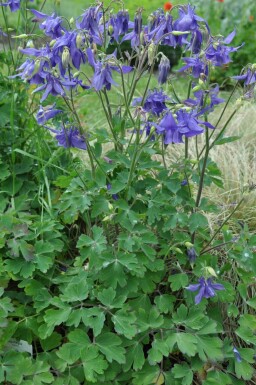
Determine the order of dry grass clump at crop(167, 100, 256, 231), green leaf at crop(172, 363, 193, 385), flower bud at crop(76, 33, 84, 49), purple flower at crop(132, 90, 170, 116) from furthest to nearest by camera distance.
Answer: dry grass clump at crop(167, 100, 256, 231)
purple flower at crop(132, 90, 170, 116)
green leaf at crop(172, 363, 193, 385)
flower bud at crop(76, 33, 84, 49)

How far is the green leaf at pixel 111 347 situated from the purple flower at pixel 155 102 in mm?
834

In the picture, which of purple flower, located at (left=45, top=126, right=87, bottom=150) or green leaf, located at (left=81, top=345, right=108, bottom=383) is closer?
green leaf, located at (left=81, top=345, right=108, bottom=383)

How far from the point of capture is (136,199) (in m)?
2.28

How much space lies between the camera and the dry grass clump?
3055mm

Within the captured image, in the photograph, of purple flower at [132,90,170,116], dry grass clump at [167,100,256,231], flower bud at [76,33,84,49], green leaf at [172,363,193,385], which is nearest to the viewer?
flower bud at [76,33,84,49]

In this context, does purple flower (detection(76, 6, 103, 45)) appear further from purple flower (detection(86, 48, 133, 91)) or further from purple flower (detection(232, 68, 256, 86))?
purple flower (detection(232, 68, 256, 86))

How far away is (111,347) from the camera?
202cm

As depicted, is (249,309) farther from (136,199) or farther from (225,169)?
(225,169)

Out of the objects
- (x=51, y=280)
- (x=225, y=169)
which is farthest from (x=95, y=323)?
(x=225, y=169)

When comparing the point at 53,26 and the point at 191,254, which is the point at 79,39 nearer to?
the point at 53,26

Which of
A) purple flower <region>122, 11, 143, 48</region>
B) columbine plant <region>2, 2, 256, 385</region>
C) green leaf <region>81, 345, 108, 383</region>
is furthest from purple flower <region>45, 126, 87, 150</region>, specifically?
green leaf <region>81, 345, 108, 383</region>

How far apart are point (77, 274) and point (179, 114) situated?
0.76 meters

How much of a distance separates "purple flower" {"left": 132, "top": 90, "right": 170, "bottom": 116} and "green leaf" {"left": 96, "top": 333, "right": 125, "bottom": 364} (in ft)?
2.74

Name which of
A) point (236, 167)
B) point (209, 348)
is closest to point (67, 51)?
point (209, 348)
